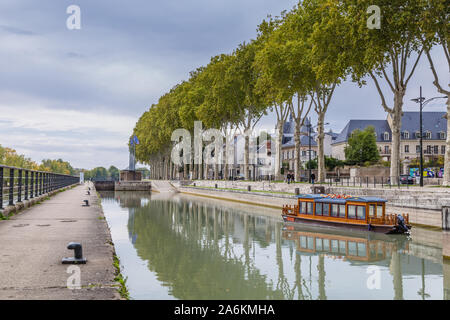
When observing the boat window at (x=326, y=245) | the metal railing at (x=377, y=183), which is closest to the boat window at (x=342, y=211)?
the boat window at (x=326, y=245)

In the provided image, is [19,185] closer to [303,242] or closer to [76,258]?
[76,258]

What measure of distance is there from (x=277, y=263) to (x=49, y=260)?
8967 mm

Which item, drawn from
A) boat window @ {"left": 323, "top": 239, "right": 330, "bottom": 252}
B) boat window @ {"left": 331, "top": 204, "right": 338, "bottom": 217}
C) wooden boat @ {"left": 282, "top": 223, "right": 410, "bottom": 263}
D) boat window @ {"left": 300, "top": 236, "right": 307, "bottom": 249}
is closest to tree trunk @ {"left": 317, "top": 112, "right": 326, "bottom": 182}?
boat window @ {"left": 331, "top": 204, "right": 338, "bottom": 217}

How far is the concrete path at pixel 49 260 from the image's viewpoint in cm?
716

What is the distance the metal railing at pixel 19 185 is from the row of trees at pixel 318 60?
2119 centimetres

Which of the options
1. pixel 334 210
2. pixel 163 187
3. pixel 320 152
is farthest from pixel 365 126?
pixel 334 210

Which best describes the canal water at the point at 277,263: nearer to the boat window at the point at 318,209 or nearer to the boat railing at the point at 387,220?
the boat railing at the point at 387,220

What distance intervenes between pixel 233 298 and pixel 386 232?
1514 centimetres

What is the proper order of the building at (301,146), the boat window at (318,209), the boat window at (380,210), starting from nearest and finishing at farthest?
1. the boat window at (380,210)
2. the boat window at (318,209)
3. the building at (301,146)

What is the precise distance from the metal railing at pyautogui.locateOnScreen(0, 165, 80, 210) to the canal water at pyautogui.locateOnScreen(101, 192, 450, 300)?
4.83m

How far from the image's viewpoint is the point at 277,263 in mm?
16156

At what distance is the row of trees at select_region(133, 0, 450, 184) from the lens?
93.4 ft

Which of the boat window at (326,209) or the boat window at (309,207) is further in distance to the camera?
the boat window at (309,207)

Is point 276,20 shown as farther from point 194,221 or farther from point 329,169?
point 329,169
